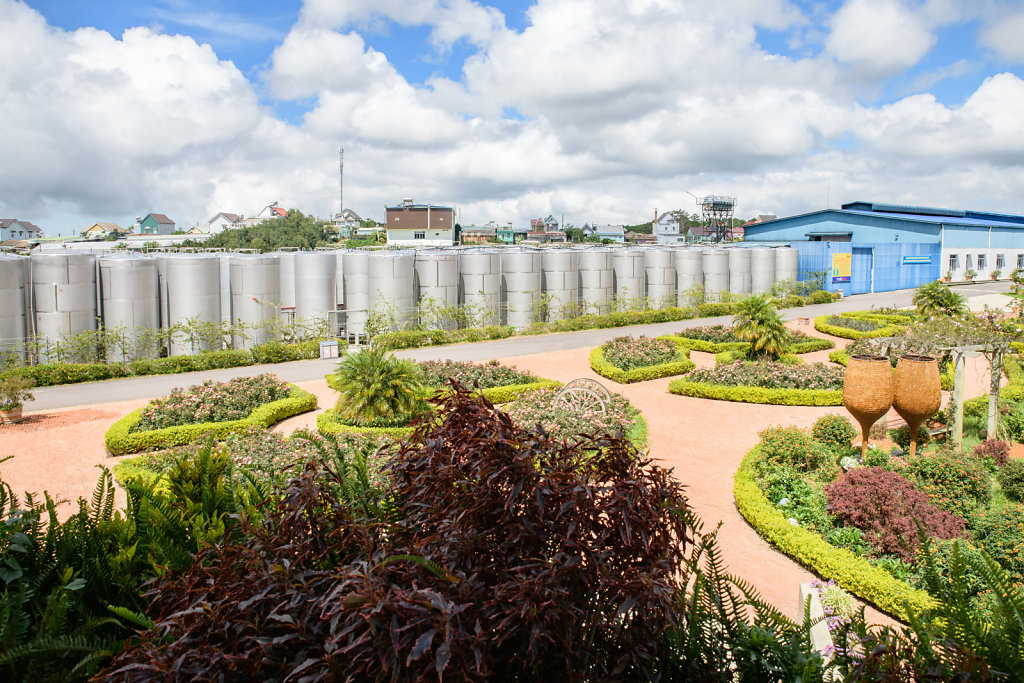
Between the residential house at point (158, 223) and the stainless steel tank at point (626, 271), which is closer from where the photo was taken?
the stainless steel tank at point (626, 271)

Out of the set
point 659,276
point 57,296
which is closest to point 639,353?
point 659,276

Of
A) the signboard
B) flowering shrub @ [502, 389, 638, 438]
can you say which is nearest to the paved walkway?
flowering shrub @ [502, 389, 638, 438]

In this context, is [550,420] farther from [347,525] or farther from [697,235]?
[697,235]

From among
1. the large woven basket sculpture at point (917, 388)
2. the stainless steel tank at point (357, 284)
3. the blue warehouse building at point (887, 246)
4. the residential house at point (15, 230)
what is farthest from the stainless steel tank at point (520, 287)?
the residential house at point (15, 230)

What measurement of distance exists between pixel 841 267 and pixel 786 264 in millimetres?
3737

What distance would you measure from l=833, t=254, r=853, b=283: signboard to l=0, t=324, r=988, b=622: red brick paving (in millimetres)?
22733

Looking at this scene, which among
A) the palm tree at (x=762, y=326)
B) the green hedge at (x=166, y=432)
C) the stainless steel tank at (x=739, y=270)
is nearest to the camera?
the green hedge at (x=166, y=432)

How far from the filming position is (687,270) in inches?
1303

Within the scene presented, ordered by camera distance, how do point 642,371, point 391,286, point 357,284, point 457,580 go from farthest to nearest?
point 357,284
point 391,286
point 642,371
point 457,580

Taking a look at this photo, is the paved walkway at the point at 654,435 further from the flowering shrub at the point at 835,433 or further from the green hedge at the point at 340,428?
the flowering shrub at the point at 835,433

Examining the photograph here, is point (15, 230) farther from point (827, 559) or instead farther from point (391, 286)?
point (827, 559)

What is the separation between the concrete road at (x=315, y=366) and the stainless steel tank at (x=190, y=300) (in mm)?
3449

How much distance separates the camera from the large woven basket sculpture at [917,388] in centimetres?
920

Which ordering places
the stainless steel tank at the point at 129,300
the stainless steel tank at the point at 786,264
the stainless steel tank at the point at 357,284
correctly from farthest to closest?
the stainless steel tank at the point at 786,264 → the stainless steel tank at the point at 357,284 → the stainless steel tank at the point at 129,300
